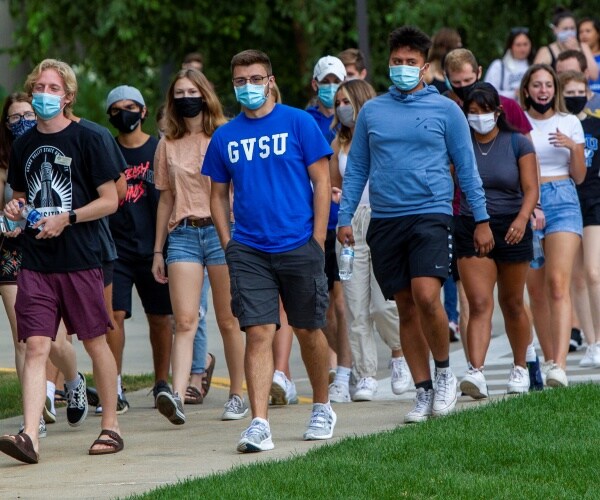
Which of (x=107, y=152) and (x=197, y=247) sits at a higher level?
(x=107, y=152)

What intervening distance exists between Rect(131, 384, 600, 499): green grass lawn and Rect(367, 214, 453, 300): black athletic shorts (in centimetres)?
83

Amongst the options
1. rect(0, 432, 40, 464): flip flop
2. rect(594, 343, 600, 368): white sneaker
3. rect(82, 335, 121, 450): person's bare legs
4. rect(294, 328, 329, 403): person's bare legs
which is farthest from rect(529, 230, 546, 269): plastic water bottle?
rect(0, 432, 40, 464): flip flop

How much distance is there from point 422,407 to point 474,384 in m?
0.67

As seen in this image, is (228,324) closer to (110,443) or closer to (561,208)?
(110,443)

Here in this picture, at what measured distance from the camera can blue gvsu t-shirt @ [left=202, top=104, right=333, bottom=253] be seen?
8.19m

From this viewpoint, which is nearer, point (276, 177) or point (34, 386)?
point (34, 386)

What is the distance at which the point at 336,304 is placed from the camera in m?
10.7

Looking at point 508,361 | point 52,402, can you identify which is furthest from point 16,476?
point 508,361

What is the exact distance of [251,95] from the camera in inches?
324

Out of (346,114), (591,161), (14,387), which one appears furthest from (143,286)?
(591,161)

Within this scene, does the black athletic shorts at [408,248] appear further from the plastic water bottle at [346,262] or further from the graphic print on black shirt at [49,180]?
the graphic print on black shirt at [49,180]

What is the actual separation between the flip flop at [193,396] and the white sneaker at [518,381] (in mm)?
2093

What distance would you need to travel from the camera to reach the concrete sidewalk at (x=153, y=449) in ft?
23.9

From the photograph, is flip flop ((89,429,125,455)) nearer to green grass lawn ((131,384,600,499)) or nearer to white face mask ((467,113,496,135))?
green grass lawn ((131,384,600,499))
